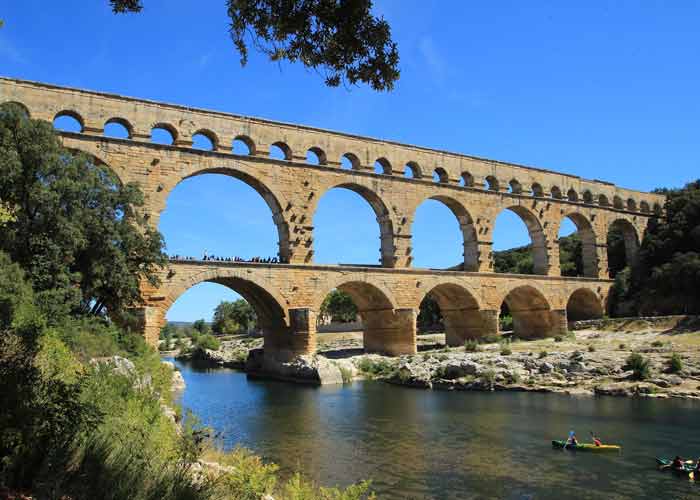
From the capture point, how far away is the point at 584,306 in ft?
115

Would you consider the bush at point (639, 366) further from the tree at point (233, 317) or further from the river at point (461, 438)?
the tree at point (233, 317)

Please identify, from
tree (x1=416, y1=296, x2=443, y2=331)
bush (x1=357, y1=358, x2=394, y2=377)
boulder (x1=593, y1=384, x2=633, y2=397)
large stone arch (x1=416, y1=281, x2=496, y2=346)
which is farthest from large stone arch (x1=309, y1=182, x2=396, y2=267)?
tree (x1=416, y1=296, x2=443, y2=331)

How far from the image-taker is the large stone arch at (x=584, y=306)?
34.1 metres

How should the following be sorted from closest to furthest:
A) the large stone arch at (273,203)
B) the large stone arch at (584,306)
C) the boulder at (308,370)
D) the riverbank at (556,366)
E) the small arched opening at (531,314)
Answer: the riverbank at (556,366) < the boulder at (308,370) < the large stone arch at (273,203) < the small arched opening at (531,314) < the large stone arch at (584,306)

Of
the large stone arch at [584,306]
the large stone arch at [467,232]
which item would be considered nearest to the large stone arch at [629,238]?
the large stone arch at [584,306]

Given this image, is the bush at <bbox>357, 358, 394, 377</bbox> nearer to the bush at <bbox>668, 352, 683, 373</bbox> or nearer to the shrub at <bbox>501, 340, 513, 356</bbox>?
the shrub at <bbox>501, 340, 513, 356</bbox>

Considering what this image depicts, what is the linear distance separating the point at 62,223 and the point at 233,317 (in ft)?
188

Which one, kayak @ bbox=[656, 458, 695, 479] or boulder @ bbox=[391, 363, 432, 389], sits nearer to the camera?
kayak @ bbox=[656, 458, 695, 479]

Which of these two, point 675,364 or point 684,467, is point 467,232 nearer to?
point 675,364

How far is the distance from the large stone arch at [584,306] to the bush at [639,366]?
13.7 m

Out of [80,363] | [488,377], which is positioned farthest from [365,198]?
[80,363]

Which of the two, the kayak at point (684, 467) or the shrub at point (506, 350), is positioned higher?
the shrub at point (506, 350)

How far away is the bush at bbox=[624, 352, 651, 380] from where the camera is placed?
1914cm

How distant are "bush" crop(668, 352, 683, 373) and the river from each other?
2.94 meters
